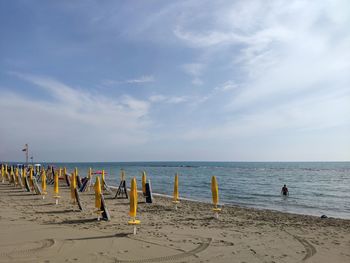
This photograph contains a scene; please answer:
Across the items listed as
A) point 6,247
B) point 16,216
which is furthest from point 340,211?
point 6,247

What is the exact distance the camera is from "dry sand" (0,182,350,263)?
6.91 meters

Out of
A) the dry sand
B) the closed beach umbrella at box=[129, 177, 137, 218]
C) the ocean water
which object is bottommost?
the ocean water

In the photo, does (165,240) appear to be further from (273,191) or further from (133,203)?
(273,191)

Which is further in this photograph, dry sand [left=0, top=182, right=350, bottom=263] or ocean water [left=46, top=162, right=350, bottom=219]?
ocean water [left=46, top=162, right=350, bottom=219]

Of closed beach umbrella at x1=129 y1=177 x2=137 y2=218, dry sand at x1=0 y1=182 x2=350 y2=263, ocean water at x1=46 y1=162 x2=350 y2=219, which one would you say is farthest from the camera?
ocean water at x1=46 y1=162 x2=350 y2=219

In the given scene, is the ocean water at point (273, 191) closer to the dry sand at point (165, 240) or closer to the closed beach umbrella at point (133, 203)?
the dry sand at point (165, 240)

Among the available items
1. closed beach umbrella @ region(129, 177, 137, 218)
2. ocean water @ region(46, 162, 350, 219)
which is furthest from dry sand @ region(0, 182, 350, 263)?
ocean water @ region(46, 162, 350, 219)

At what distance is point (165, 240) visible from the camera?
8344 millimetres

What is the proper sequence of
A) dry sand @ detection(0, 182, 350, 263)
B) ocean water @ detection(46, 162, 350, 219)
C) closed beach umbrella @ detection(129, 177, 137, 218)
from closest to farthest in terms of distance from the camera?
dry sand @ detection(0, 182, 350, 263)
closed beach umbrella @ detection(129, 177, 137, 218)
ocean water @ detection(46, 162, 350, 219)

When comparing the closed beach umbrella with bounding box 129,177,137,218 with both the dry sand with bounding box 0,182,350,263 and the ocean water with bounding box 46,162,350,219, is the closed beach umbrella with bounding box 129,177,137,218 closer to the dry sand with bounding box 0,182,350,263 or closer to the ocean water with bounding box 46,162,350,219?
the dry sand with bounding box 0,182,350,263

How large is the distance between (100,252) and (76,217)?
201 inches

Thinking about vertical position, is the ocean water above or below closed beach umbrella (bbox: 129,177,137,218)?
below

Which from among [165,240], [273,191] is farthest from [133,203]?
[273,191]

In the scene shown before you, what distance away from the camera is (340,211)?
67.7 ft
